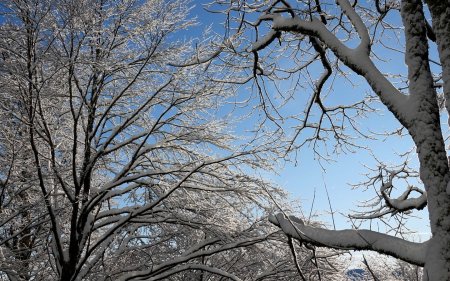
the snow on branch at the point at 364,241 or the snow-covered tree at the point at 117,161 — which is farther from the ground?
the snow-covered tree at the point at 117,161

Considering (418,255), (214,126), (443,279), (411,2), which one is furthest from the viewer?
(214,126)

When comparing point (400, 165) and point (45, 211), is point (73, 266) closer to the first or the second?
point (45, 211)

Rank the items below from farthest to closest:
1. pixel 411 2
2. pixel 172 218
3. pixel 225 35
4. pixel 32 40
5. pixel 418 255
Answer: pixel 172 218 < pixel 32 40 < pixel 225 35 < pixel 411 2 < pixel 418 255

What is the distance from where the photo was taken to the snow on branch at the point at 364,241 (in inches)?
90.3

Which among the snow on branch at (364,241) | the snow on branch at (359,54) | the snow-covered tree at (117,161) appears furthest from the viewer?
the snow-covered tree at (117,161)

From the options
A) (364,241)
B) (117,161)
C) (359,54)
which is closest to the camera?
(364,241)

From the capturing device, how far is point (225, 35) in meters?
4.28

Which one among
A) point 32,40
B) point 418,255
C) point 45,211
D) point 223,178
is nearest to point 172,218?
point 223,178

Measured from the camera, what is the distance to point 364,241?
2.44 metres

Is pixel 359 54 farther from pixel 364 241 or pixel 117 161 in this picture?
pixel 117 161

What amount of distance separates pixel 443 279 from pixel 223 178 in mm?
4570

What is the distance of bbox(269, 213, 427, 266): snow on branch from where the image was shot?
2293 millimetres

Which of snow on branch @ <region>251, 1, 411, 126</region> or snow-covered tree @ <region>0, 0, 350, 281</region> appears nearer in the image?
snow on branch @ <region>251, 1, 411, 126</region>

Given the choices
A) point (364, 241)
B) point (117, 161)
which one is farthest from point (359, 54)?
point (117, 161)
